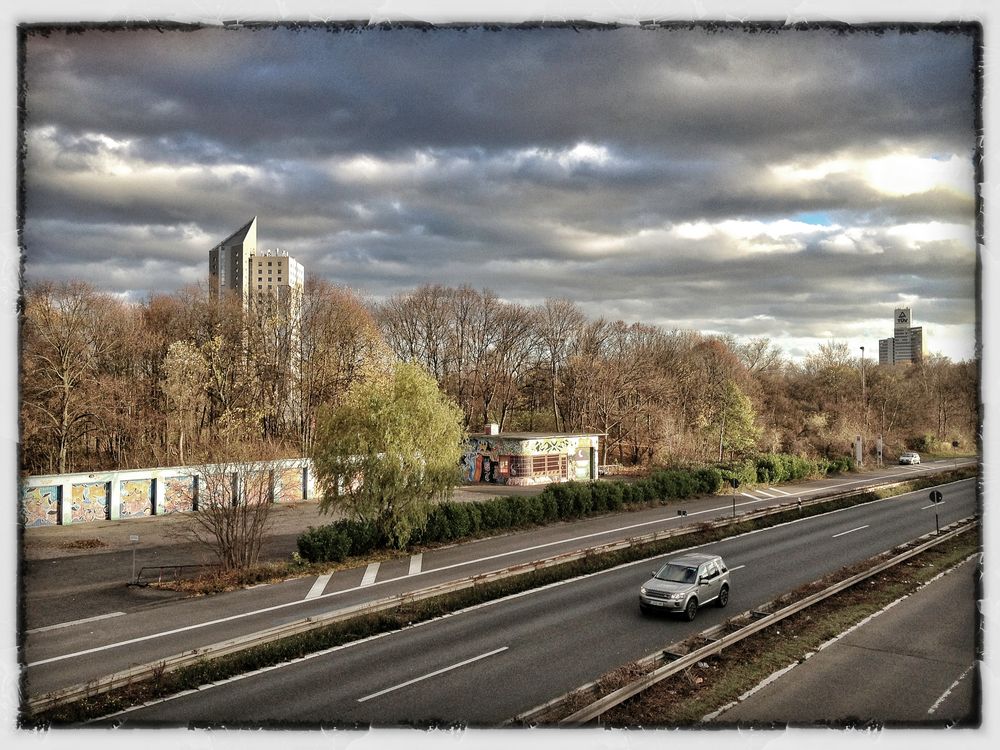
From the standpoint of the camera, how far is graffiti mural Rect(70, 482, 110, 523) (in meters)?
29.1

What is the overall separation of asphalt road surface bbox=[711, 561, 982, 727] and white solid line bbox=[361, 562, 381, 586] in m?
12.9

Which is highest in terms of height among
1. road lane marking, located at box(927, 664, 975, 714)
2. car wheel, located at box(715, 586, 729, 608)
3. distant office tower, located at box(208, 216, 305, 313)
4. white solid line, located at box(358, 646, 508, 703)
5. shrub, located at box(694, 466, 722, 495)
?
distant office tower, located at box(208, 216, 305, 313)

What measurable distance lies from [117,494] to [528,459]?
78.7ft

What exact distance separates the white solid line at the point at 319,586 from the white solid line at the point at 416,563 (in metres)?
2.64

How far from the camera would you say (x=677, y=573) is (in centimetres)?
1711

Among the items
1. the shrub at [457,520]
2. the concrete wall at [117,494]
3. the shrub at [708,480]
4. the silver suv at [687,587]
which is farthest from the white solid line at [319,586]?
the shrub at [708,480]

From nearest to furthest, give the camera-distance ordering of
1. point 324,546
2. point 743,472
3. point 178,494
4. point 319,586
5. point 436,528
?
point 319,586, point 324,546, point 436,528, point 178,494, point 743,472

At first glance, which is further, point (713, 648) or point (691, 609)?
point (691, 609)

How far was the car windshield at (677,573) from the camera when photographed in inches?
663

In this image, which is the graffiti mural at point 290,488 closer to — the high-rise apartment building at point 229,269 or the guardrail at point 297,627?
the high-rise apartment building at point 229,269

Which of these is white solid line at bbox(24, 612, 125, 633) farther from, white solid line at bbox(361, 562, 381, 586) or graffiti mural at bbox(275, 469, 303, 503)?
graffiti mural at bbox(275, 469, 303, 503)

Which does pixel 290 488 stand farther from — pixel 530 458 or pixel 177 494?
pixel 530 458

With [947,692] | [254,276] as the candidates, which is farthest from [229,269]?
[947,692]

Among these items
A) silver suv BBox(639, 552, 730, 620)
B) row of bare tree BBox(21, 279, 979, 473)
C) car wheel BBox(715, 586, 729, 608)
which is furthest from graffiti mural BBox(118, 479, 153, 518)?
car wheel BBox(715, 586, 729, 608)
